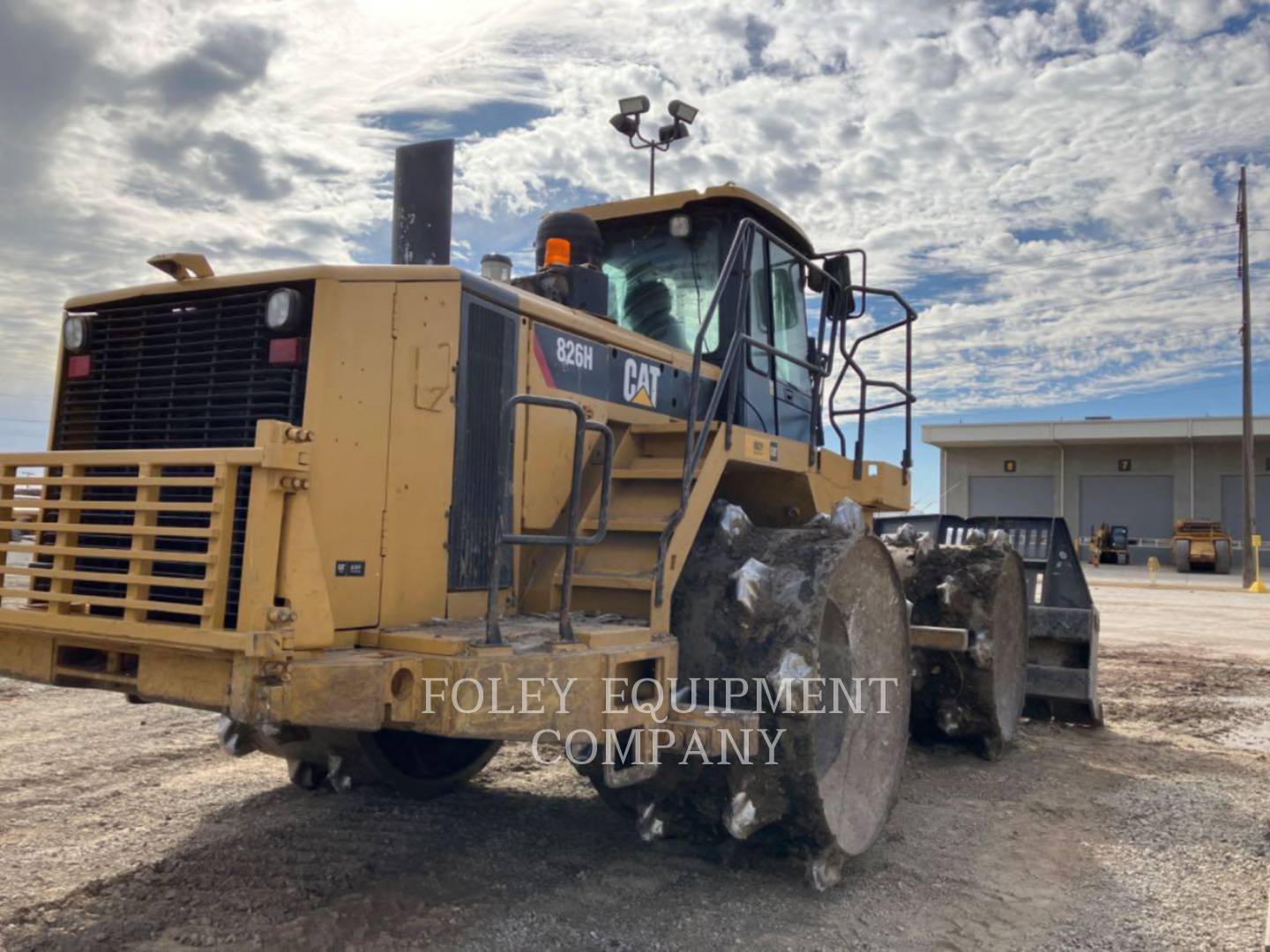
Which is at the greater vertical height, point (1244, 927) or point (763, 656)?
point (763, 656)

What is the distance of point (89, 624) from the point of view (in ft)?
11.4

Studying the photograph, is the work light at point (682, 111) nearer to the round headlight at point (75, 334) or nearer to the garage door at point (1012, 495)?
the round headlight at point (75, 334)

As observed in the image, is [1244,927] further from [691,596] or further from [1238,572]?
[1238,572]

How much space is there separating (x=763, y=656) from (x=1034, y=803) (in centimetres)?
260

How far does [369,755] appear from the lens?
4.51 metres

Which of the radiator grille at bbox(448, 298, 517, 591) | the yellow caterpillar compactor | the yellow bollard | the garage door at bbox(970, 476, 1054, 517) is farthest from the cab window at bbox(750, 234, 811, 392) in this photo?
the garage door at bbox(970, 476, 1054, 517)

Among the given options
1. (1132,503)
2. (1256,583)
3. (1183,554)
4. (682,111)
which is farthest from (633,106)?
(1132,503)

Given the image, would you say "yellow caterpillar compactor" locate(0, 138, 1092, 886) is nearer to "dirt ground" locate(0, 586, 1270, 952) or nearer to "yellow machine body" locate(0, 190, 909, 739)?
"yellow machine body" locate(0, 190, 909, 739)

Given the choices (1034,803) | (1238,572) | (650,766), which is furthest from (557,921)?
(1238,572)

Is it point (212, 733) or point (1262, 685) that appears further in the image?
point (1262, 685)

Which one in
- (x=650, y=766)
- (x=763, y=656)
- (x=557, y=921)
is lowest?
(x=557, y=921)

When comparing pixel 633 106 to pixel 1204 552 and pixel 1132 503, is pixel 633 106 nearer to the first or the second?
pixel 1204 552

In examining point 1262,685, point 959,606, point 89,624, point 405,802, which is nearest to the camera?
point 89,624

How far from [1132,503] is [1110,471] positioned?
1358 millimetres
